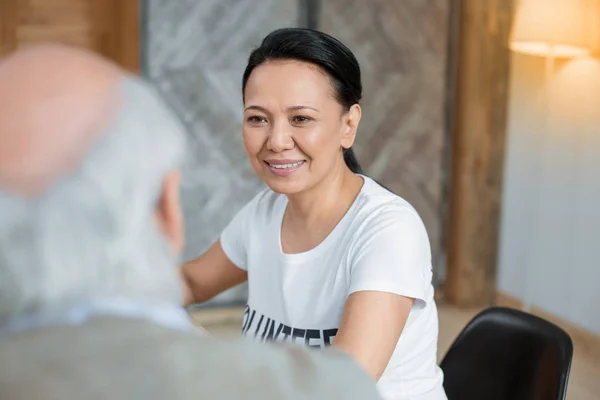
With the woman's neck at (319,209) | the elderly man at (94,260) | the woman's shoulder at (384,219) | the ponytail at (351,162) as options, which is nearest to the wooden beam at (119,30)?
the ponytail at (351,162)

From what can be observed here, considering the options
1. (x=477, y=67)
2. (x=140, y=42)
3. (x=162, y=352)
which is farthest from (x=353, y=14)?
(x=162, y=352)

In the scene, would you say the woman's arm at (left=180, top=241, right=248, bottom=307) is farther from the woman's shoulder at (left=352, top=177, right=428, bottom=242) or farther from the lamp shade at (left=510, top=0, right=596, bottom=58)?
the lamp shade at (left=510, top=0, right=596, bottom=58)

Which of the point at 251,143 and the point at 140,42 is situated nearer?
the point at 251,143

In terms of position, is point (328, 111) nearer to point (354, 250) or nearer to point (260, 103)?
→ point (260, 103)

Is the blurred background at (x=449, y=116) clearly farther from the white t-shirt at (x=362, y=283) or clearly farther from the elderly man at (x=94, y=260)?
the elderly man at (x=94, y=260)

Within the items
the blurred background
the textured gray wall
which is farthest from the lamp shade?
the textured gray wall

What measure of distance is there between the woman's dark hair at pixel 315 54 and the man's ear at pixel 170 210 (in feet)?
2.75

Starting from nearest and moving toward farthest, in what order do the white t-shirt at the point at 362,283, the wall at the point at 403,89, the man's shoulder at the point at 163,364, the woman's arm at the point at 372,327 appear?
1. the man's shoulder at the point at 163,364
2. the woman's arm at the point at 372,327
3. the white t-shirt at the point at 362,283
4. the wall at the point at 403,89

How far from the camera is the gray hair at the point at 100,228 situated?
0.64 m

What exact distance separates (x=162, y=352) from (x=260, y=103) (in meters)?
0.93

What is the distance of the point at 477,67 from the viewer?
3900mm

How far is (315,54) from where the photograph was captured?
1526 millimetres

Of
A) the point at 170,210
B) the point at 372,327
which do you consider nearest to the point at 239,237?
the point at 372,327

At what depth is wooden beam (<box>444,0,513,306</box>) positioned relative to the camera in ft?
12.8
